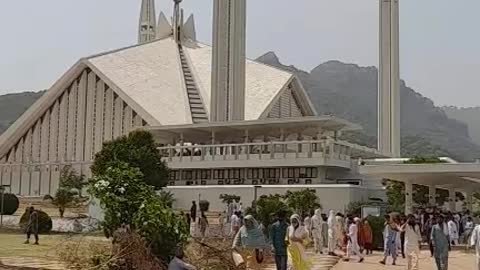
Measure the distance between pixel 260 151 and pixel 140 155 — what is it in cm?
1459

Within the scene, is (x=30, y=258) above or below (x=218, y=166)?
below

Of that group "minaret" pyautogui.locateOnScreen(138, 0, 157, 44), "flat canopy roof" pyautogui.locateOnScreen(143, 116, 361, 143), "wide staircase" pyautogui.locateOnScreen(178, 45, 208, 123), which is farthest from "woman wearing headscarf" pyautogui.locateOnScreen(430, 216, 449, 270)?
"minaret" pyautogui.locateOnScreen(138, 0, 157, 44)

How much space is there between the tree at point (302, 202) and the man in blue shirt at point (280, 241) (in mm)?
15343

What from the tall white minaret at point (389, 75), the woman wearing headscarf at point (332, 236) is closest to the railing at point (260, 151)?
the tall white minaret at point (389, 75)

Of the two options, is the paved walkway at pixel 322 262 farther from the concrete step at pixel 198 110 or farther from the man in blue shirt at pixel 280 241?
the concrete step at pixel 198 110

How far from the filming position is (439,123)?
452 ft

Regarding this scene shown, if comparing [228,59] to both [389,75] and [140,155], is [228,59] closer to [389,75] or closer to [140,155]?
[389,75]

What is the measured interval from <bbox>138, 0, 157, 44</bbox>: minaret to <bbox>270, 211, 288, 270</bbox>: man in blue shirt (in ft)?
203

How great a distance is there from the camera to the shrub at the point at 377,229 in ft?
57.4

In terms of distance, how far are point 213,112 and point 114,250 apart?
3313 cm

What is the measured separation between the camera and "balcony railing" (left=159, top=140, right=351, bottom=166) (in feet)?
118

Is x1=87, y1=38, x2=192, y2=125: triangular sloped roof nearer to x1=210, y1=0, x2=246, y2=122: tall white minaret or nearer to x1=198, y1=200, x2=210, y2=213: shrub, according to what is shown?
x1=210, y1=0, x2=246, y2=122: tall white minaret

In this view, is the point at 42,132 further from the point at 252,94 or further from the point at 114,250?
the point at 114,250

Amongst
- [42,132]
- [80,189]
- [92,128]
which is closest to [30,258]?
[80,189]
